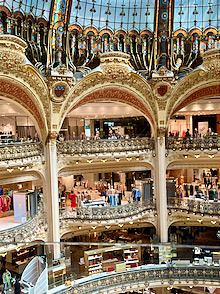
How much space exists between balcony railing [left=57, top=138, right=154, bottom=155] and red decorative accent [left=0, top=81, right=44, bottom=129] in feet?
6.80

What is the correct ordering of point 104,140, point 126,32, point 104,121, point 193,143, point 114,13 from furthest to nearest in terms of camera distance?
1. point 104,121
2. point 193,143
3. point 126,32
4. point 104,140
5. point 114,13

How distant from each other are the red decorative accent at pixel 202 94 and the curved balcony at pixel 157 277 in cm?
1102

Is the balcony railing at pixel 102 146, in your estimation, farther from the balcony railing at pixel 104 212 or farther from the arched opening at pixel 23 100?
the balcony railing at pixel 104 212

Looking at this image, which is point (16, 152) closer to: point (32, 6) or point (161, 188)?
point (32, 6)

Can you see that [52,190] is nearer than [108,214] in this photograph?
Yes

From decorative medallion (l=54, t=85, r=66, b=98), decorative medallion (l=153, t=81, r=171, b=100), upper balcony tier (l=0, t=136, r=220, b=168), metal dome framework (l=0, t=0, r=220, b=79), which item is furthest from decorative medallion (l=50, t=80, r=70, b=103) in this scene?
decorative medallion (l=153, t=81, r=171, b=100)

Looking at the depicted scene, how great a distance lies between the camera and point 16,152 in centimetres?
1750

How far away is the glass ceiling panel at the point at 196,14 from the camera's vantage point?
2117 centimetres

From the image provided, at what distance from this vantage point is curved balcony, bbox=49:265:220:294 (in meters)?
19.3

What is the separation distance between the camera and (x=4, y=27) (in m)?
17.5

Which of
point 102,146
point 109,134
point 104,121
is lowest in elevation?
point 102,146

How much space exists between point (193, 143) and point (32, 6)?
1342cm

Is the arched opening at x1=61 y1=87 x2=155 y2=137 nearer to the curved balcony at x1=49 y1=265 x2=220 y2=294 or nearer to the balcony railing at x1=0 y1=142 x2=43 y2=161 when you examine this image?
the balcony railing at x1=0 y1=142 x2=43 y2=161

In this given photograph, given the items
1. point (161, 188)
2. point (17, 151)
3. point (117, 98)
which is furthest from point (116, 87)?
point (17, 151)
